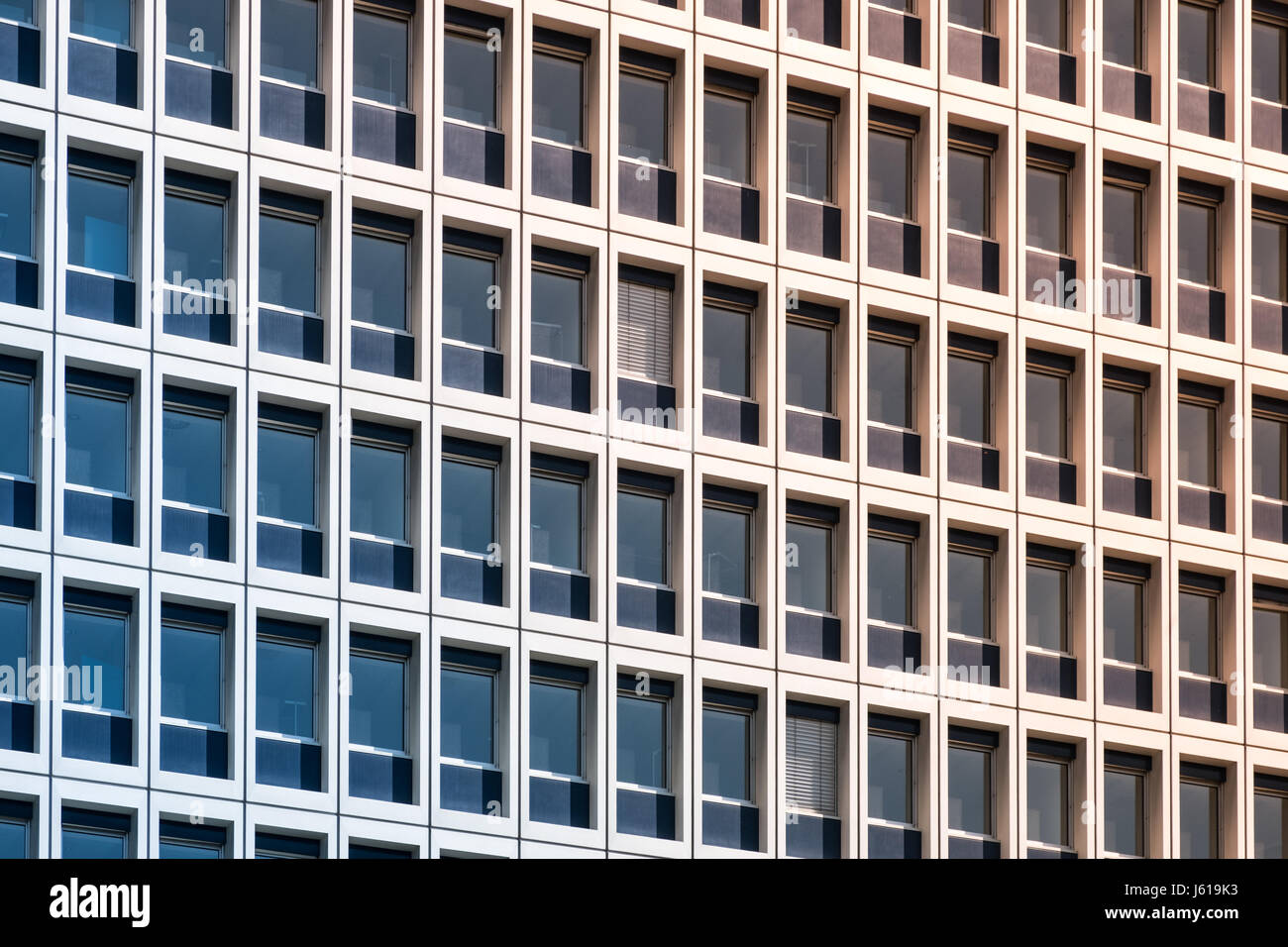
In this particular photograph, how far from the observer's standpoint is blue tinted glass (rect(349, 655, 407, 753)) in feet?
169

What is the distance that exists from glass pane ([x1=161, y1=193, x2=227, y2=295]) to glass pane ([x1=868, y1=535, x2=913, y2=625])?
13.2 meters

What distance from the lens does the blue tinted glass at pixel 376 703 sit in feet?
169

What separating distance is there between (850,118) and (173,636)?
16140 mm

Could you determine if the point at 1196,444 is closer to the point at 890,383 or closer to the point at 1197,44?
the point at 890,383

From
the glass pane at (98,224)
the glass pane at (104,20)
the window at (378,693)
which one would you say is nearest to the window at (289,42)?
the glass pane at (104,20)

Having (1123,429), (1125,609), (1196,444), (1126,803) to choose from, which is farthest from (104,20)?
(1126,803)

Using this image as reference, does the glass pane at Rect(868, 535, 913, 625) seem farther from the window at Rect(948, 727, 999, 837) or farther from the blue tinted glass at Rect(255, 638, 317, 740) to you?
the blue tinted glass at Rect(255, 638, 317, 740)

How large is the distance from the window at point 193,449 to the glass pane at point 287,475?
731 mm

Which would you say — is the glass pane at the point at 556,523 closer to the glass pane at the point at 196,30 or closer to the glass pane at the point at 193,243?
the glass pane at the point at 193,243

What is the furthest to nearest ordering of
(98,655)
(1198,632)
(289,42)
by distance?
(1198,632) → (289,42) → (98,655)

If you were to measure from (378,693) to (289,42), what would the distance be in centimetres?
1105

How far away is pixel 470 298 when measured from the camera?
177ft

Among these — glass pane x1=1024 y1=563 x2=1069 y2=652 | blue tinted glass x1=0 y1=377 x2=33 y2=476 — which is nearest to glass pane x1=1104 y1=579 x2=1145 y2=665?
glass pane x1=1024 y1=563 x2=1069 y2=652

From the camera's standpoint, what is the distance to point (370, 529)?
52.2 meters
